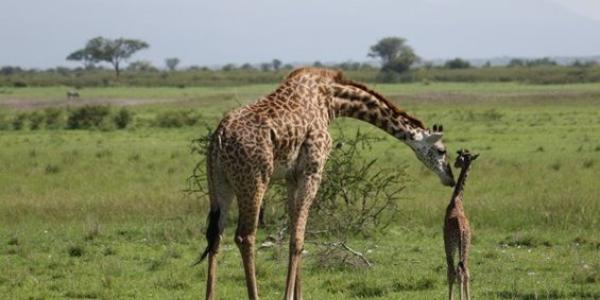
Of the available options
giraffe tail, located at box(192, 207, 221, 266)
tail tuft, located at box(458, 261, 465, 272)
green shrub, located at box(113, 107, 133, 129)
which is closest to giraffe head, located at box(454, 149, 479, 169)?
tail tuft, located at box(458, 261, 465, 272)

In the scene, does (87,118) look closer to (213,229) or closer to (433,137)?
(433,137)

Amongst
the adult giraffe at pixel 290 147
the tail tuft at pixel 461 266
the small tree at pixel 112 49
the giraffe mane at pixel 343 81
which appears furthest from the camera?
the small tree at pixel 112 49

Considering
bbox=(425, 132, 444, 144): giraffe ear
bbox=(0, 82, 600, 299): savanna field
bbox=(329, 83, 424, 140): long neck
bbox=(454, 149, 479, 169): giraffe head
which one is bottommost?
bbox=(0, 82, 600, 299): savanna field

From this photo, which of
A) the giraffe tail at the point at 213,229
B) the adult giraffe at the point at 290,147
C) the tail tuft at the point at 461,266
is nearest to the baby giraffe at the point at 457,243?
the tail tuft at the point at 461,266

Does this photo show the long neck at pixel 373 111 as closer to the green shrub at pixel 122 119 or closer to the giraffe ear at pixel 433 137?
the giraffe ear at pixel 433 137

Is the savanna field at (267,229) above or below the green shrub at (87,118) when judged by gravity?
above

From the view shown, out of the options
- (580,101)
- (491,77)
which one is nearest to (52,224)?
(580,101)

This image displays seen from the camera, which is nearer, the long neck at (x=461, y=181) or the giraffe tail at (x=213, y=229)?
the giraffe tail at (x=213, y=229)

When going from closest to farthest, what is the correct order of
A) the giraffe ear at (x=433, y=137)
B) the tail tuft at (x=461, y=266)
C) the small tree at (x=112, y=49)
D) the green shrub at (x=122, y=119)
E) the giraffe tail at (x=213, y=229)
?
1. the giraffe tail at (x=213, y=229)
2. the tail tuft at (x=461, y=266)
3. the giraffe ear at (x=433, y=137)
4. the green shrub at (x=122, y=119)
5. the small tree at (x=112, y=49)

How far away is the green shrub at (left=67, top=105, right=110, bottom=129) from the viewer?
36656 mm

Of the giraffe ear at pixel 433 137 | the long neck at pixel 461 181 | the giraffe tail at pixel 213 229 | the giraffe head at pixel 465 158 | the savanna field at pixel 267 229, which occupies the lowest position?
the savanna field at pixel 267 229

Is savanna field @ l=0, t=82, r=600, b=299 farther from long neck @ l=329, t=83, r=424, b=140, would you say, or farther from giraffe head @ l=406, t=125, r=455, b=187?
long neck @ l=329, t=83, r=424, b=140

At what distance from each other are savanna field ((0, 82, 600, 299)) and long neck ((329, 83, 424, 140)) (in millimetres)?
1738

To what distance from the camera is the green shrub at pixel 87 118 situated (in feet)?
120
